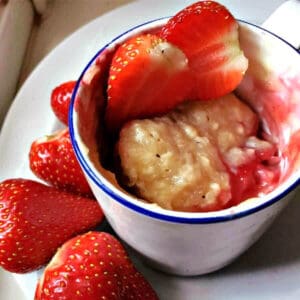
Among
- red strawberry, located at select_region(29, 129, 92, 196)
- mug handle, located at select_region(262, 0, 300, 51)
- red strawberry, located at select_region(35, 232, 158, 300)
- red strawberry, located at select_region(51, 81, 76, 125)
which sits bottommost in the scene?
red strawberry, located at select_region(35, 232, 158, 300)

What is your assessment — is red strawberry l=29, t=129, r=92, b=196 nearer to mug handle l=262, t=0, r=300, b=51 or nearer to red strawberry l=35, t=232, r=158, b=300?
red strawberry l=35, t=232, r=158, b=300

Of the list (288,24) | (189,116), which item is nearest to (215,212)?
(189,116)

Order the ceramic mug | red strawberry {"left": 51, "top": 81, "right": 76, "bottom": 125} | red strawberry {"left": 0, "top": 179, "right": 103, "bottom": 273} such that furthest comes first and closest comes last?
red strawberry {"left": 51, "top": 81, "right": 76, "bottom": 125}
red strawberry {"left": 0, "top": 179, "right": 103, "bottom": 273}
the ceramic mug

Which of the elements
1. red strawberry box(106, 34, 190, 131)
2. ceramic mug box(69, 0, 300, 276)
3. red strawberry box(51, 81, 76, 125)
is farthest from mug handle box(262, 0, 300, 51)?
red strawberry box(51, 81, 76, 125)

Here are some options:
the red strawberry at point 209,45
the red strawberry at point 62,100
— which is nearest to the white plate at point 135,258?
the red strawberry at point 62,100

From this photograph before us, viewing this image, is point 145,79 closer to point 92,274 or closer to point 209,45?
point 209,45

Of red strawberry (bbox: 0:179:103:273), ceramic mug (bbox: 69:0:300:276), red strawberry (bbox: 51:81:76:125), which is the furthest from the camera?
red strawberry (bbox: 51:81:76:125)
